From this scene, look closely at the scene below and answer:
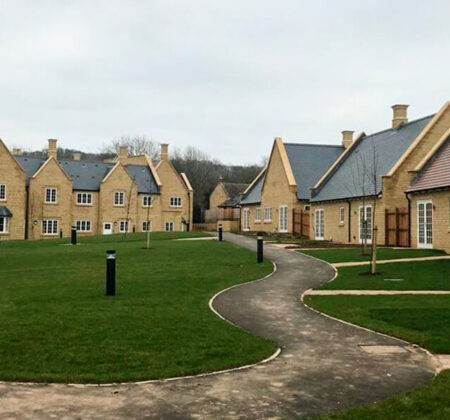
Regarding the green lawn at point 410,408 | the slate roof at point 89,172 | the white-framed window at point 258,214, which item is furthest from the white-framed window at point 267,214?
the green lawn at point 410,408

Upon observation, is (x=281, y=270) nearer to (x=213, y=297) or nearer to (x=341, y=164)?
(x=213, y=297)

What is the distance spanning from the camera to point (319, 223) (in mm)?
41312

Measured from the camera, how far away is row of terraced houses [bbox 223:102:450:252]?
29.0 metres

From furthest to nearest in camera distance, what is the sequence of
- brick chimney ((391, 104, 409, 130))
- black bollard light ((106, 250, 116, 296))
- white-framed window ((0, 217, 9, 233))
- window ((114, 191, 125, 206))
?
window ((114, 191, 125, 206)), white-framed window ((0, 217, 9, 233)), brick chimney ((391, 104, 409, 130)), black bollard light ((106, 250, 116, 296))

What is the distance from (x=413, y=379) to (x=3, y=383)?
18.1 feet

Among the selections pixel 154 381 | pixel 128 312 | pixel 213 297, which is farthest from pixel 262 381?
pixel 213 297

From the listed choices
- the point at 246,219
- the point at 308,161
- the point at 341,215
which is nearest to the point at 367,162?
the point at 341,215

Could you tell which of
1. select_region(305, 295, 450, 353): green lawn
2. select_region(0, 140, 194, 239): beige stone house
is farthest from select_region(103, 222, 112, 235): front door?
select_region(305, 295, 450, 353): green lawn

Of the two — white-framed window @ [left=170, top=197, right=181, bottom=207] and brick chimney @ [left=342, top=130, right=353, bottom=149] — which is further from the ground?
brick chimney @ [left=342, top=130, right=353, bottom=149]

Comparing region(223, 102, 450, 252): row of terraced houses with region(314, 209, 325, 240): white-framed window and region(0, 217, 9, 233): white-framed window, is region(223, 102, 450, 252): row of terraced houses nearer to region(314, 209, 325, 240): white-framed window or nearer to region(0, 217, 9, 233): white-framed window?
region(314, 209, 325, 240): white-framed window

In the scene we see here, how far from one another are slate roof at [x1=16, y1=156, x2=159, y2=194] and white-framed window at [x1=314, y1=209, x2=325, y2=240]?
2231 cm

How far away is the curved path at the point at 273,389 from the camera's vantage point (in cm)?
598

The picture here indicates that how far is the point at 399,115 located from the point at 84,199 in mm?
34805

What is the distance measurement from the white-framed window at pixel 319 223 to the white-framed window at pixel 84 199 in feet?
91.5
